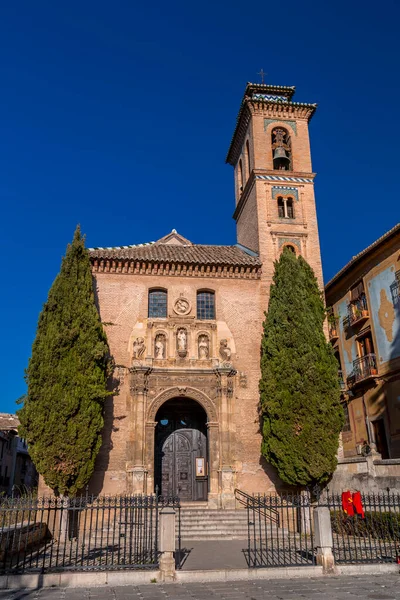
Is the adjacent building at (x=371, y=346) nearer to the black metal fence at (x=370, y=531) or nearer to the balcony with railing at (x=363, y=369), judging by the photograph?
the balcony with railing at (x=363, y=369)

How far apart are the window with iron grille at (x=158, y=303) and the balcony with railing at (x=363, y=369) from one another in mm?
10059

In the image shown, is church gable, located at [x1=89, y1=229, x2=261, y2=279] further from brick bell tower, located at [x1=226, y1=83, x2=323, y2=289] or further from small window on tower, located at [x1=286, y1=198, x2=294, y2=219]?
small window on tower, located at [x1=286, y1=198, x2=294, y2=219]

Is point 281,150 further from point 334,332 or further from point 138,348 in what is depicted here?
point 138,348

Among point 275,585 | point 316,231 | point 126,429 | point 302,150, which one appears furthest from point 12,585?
point 302,150

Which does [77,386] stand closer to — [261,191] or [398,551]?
[398,551]

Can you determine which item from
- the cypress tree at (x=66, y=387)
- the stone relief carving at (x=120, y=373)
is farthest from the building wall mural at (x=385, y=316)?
the cypress tree at (x=66, y=387)

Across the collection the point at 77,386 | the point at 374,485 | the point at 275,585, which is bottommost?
the point at 275,585

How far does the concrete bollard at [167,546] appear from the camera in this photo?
9703 mm

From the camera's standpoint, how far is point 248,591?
874cm

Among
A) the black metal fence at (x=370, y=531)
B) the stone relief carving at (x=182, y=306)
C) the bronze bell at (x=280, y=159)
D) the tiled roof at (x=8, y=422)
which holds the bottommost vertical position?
the black metal fence at (x=370, y=531)

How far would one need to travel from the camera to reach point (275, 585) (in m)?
9.23

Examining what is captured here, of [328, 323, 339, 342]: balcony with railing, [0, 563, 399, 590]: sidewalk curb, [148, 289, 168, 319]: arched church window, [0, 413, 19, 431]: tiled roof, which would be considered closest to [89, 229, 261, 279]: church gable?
[148, 289, 168, 319]: arched church window

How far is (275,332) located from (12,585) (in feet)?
39.4

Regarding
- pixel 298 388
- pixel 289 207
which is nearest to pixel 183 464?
pixel 298 388
